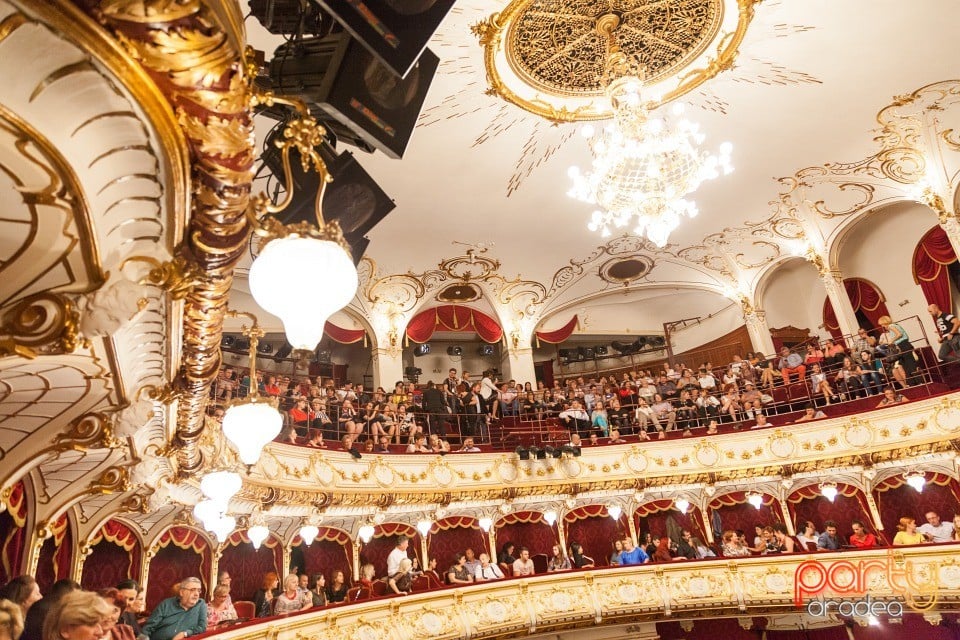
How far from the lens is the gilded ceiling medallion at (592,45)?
723 centimetres

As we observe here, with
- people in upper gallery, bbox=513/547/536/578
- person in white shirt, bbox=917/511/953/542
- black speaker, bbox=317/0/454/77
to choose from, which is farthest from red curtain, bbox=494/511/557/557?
black speaker, bbox=317/0/454/77

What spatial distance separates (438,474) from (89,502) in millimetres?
5157

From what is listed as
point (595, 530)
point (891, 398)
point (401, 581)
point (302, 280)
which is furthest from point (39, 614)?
point (595, 530)

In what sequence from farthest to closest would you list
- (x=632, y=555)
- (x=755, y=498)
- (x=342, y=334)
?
1. (x=342, y=334)
2. (x=755, y=498)
3. (x=632, y=555)

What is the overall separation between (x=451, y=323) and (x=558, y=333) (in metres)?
2.77

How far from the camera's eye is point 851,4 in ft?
23.4

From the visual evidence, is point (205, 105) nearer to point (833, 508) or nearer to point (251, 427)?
point (251, 427)

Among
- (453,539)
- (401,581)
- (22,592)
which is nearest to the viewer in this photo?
(22,592)

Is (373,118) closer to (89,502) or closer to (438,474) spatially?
(89,502)

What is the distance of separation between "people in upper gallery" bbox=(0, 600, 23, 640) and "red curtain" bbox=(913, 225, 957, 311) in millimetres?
13717

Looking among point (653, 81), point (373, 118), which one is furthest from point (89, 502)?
point (653, 81)

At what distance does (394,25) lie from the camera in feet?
8.41

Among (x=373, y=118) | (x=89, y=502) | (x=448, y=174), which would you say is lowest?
(x=89, y=502)

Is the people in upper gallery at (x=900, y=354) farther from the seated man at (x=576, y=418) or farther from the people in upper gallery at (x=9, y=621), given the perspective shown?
the people in upper gallery at (x=9, y=621)
